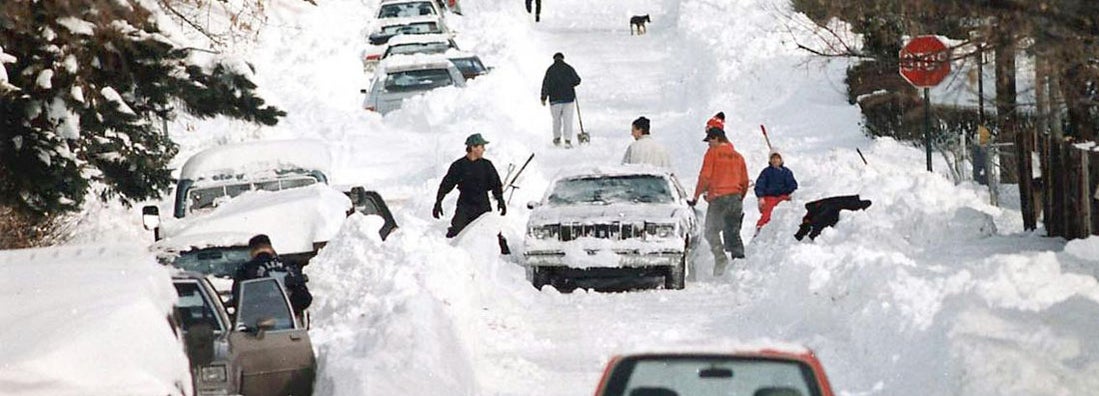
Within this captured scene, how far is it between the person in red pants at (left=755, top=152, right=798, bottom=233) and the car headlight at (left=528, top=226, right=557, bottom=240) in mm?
3863

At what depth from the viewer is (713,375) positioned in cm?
865

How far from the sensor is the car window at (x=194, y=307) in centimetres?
1297

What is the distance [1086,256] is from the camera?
17.1 meters

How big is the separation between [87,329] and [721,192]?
13.2 m

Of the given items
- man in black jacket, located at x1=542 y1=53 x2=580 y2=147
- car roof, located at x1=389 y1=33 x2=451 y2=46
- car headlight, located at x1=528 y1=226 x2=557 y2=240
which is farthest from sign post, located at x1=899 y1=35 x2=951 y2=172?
car roof, located at x1=389 y1=33 x2=451 y2=46

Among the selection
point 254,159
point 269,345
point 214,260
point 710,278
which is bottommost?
point 710,278

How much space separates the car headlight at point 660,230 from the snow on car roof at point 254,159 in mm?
4004

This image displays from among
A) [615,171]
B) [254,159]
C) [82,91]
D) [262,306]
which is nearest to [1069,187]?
[615,171]

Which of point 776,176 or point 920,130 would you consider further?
point 920,130

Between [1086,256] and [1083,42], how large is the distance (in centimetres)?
591

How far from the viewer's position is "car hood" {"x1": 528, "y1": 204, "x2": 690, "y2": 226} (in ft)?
65.7

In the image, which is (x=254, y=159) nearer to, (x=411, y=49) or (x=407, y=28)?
(x=411, y=49)

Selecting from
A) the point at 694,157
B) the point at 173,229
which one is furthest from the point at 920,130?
the point at 173,229

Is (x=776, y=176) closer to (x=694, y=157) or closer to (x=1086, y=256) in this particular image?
(x=1086, y=256)
